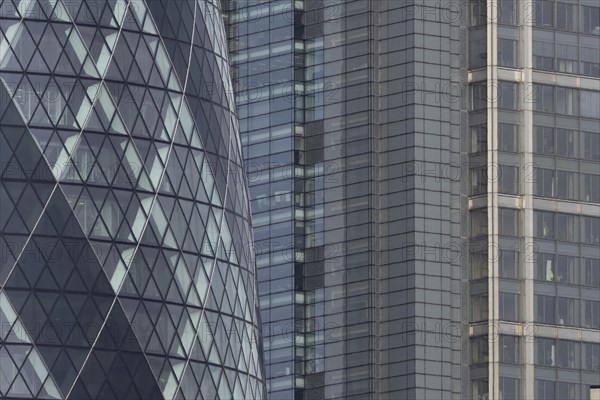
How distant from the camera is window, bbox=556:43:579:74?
6629 inches

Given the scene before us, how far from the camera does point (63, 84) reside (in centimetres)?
11194

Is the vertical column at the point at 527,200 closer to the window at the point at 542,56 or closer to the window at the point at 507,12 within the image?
the window at the point at 542,56

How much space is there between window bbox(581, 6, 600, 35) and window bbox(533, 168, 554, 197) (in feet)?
32.8

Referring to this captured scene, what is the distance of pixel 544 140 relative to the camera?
167 meters

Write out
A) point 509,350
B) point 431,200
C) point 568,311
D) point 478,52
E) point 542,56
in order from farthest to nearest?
point 431,200, point 478,52, point 542,56, point 568,311, point 509,350

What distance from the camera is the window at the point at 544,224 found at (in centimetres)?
16562

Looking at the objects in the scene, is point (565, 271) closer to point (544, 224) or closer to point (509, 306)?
point (544, 224)

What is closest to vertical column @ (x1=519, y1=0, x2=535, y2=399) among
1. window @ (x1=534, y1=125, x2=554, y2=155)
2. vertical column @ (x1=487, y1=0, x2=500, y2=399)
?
window @ (x1=534, y1=125, x2=554, y2=155)

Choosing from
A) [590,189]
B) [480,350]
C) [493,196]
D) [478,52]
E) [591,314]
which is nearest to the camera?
[480,350]

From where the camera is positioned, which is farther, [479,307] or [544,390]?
[479,307]

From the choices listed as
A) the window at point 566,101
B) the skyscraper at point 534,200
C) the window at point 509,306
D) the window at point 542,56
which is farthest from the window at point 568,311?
the window at point 542,56

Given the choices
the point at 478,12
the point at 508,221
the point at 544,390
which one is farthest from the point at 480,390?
the point at 478,12

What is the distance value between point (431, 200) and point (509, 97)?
8.34m

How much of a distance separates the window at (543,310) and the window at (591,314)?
2227 mm
